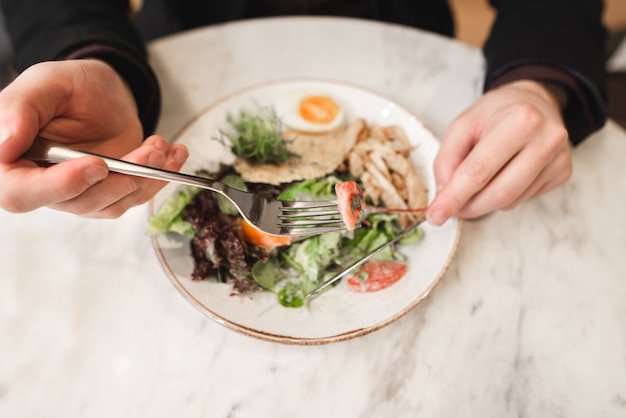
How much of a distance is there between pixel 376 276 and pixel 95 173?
0.85 meters

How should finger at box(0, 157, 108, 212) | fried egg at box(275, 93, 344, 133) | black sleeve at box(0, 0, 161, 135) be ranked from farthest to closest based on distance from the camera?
1. fried egg at box(275, 93, 344, 133)
2. black sleeve at box(0, 0, 161, 135)
3. finger at box(0, 157, 108, 212)

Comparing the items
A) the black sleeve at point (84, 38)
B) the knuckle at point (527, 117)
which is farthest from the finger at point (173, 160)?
the knuckle at point (527, 117)

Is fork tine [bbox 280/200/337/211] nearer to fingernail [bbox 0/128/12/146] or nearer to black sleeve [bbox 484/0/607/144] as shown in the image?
fingernail [bbox 0/128/12/146]

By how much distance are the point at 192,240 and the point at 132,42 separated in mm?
882

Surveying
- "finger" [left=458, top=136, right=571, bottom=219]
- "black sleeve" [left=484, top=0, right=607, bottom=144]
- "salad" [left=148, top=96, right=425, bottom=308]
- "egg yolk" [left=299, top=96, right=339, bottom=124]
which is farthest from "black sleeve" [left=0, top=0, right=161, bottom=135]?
"black sleeve" [left=484, top=0, right=607, bottom=144]


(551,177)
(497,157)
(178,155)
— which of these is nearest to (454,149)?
(497,157)

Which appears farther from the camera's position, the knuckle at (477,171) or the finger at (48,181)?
the knuckle at (477,171)

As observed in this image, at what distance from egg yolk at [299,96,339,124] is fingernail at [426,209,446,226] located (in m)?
0.68

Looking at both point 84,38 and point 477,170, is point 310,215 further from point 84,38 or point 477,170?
point 84,38

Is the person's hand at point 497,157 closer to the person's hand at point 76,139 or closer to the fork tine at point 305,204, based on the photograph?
the fork tine at point 305,204

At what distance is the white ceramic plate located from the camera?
123 cm

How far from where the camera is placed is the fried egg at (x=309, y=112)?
5.91 ft

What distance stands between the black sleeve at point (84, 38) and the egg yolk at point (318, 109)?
57 centimetres

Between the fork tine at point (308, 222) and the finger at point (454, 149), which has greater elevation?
the finger at point (454, 149)
